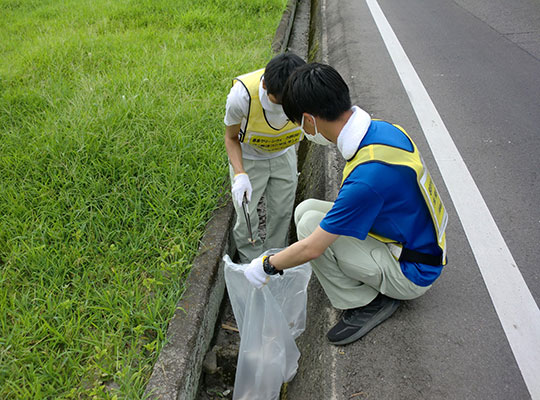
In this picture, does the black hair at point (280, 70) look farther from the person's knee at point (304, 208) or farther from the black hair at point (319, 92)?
the person's knee at point (304, 208)

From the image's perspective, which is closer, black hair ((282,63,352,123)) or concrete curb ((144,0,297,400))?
black hair ((282,63,352,123))

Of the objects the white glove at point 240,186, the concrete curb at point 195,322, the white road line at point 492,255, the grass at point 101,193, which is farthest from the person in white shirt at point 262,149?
the white road line at point 492,255

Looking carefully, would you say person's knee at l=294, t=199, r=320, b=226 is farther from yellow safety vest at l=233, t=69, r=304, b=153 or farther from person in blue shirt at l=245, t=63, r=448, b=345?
yellow safety vest at l=233, t=69, r=304, b=153

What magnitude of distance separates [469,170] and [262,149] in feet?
5.49

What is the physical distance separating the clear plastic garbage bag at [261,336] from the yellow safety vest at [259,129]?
0.79 m

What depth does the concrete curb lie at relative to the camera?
6.34 ft

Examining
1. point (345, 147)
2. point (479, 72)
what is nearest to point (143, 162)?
point (345, 147)

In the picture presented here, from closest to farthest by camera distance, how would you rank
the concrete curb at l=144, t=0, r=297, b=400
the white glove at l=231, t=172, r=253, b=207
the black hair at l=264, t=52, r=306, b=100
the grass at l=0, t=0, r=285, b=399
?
the concrete curb at l=144, t=0, r=297, b=400, the grass at l=0, t=0, r=285, b=399, the black hair at l=264, t=52, r=306, b=100, the white glove at l=231, t=172, r=253, b=207

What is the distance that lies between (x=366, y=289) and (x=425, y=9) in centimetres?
665

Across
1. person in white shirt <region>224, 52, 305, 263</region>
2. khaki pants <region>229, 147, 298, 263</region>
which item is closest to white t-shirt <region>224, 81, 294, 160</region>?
person in white shirt <region>224, 52, 305, 263</region>

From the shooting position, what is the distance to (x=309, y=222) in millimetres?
2199

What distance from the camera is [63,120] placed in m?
3.40

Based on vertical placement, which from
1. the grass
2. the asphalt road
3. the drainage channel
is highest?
the grass

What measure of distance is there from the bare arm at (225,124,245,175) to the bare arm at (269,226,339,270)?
2.73 ft
